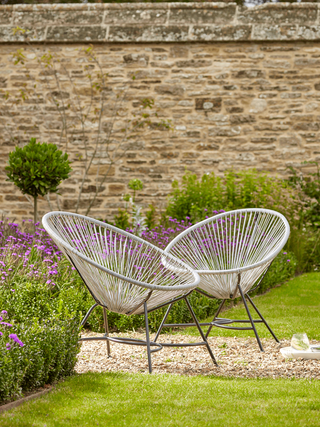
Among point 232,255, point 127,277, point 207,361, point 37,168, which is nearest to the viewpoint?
point 127,277

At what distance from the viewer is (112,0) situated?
11789 millimetres

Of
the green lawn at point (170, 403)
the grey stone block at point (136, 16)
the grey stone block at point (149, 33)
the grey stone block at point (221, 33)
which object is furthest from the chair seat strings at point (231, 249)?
the grey stone block at point (136, 16)

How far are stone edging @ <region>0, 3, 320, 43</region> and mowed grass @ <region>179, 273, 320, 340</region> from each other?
3.56 meters

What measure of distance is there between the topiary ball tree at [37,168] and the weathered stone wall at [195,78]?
81.5 inches

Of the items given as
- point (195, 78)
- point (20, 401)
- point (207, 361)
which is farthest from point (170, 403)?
point (195, 78)

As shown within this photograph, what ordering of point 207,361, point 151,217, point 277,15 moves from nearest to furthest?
point 207,361
point 151,217
point 277,15

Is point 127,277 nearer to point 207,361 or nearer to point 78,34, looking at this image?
point 207,361

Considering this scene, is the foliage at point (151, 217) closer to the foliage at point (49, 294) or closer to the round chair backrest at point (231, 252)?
the foliage at point (49, 294)

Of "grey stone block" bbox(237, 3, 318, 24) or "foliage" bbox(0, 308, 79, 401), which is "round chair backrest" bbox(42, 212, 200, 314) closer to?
"foliage" bbox(0, 308, 79, 401)

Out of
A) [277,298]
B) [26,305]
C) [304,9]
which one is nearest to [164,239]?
[277,298]

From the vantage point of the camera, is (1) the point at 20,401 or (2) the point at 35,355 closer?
(1) the point at 20,401

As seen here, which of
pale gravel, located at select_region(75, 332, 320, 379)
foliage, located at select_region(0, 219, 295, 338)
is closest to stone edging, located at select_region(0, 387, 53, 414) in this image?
pale gravel, located at select_region(75, 332, 320, 379)

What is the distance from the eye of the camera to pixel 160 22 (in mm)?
7398

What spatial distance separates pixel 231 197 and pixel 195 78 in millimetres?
1956
